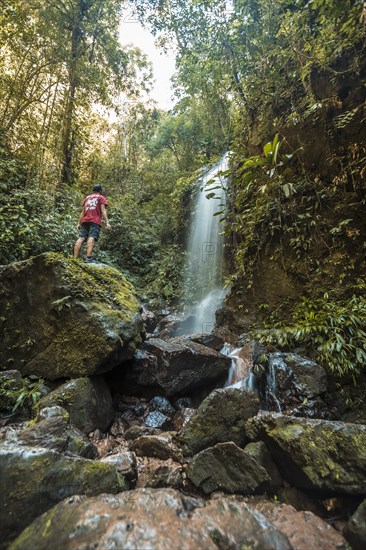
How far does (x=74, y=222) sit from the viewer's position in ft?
30.1

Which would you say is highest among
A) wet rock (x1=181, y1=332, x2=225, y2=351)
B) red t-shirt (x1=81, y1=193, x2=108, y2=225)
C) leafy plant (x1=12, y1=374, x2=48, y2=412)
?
red t-shirt (x1=81, y1=193, x2=108, y2=225)

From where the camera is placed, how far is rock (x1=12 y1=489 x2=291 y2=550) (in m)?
1.51

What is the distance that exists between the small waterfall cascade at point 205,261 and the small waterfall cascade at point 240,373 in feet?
14.3

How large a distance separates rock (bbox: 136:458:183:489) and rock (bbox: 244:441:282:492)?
734 mm

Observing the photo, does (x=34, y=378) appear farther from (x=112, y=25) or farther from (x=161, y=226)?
(x=112, y=25)

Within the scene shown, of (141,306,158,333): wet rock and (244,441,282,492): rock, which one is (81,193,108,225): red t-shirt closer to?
(141,306,158,333): wet rock

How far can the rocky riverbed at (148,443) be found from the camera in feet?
5.68

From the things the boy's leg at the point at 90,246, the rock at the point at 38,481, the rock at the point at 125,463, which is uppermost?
the boy's leg at the point at 90,246

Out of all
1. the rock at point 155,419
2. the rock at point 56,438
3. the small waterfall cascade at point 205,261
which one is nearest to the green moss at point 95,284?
the rock at point 155,419

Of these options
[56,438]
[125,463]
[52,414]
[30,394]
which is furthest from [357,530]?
[30,394]

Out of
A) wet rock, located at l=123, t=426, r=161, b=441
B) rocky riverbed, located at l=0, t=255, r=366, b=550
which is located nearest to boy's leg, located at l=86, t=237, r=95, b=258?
rocky riverbed, located at l=0, t=255, r=366, b=550

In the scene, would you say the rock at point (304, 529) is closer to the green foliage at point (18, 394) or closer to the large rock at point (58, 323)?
the large rock at point (58, 323)

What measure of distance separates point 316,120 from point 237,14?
5.44 m

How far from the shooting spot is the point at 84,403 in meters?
3.81
